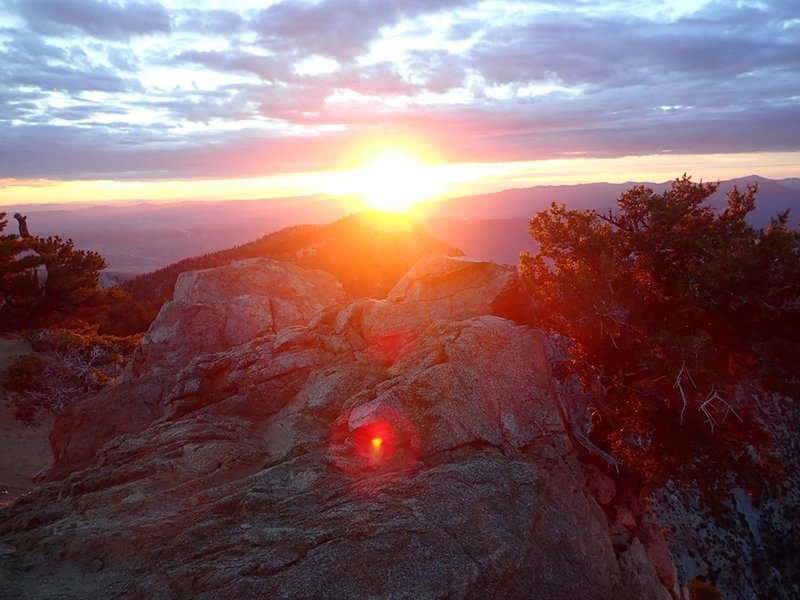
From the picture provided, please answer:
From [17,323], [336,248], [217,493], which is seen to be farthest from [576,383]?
[336,248]

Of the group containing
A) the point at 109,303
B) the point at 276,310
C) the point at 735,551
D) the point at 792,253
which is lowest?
the point at 735,551

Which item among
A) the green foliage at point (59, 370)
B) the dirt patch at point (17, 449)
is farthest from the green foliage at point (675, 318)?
the green foliage at point (59, 370)

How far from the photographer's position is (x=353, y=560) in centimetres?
1031

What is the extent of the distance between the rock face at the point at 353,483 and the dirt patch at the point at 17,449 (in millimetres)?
4763

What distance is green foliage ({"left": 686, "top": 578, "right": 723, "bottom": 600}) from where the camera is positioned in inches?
881

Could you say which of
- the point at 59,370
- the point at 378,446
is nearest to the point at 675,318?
the point at 378,446

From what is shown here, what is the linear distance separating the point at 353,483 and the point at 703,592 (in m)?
18.6

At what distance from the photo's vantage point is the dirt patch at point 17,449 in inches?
795

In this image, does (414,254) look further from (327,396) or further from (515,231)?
(515,231)

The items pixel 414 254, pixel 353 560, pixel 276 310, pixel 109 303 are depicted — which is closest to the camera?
pixel 353 560

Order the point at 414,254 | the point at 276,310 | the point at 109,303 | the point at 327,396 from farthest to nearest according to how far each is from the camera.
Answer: the point at 414,254, the point at 109,303, the point at 276,310, the point at 327,396

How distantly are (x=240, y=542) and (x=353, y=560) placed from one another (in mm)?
2328

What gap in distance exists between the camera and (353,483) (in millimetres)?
11992

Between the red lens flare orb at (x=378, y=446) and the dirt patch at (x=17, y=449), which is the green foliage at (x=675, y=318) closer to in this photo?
the red lens flare orb at (x=378, y=446)
